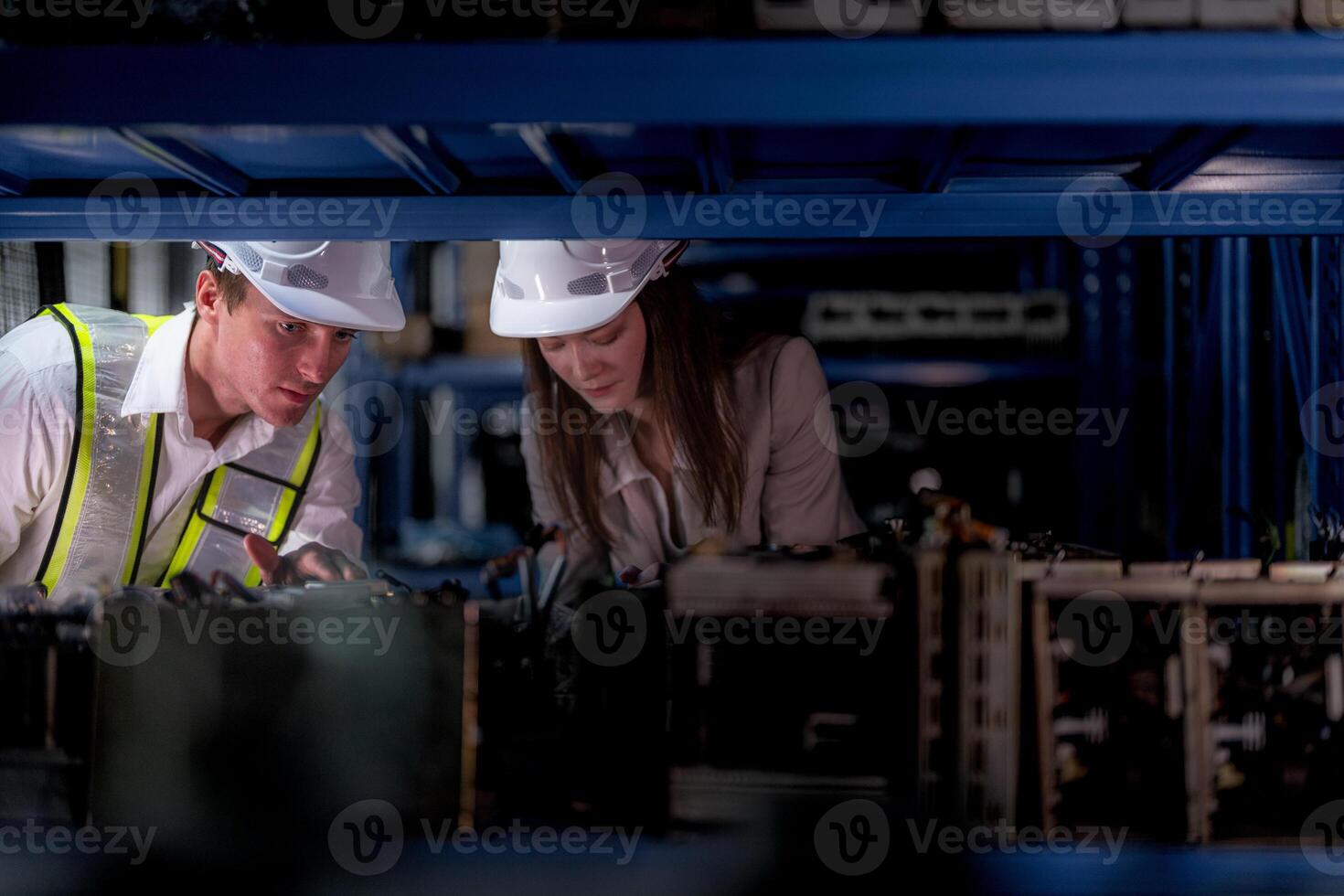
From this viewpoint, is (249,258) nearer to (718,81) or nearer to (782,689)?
(718,81)

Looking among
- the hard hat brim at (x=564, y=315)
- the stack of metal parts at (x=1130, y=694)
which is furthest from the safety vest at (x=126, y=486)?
the stack of metal parts at (x=1130, y=694)

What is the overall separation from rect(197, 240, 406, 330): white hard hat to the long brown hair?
19.7 inches

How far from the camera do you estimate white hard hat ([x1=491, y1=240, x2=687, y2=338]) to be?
5.63ft

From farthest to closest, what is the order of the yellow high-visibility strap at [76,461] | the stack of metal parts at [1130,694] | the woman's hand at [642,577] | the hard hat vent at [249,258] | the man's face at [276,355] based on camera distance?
the yellow high-visibility strap at [76,461], the man's face at [276,355], the hard hat vent at [249,258], the woman's hand at [642,577], the stack of metal parts at [1130,694]

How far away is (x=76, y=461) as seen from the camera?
1822 millimetres

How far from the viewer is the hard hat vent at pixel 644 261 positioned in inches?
68.1

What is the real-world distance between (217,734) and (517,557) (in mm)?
392

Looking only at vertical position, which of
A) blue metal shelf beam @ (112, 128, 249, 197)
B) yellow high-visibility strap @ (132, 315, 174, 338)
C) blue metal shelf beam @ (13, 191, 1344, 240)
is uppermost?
blue metal shelf beam @ (112, 128, 249, 197)

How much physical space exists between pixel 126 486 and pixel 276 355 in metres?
0.46

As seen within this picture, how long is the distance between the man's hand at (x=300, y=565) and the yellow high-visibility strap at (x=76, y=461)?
65 centimetres

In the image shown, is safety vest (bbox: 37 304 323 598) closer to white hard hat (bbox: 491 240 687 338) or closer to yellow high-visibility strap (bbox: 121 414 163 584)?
yellow high-visibility strap (bbox: 121 414 163 584)

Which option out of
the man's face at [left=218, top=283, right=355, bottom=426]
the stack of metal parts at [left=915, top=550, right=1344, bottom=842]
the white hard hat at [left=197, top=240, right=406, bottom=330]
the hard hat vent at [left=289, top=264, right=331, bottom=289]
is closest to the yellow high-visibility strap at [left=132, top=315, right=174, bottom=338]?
the man's face at [left=218, top=283, right=355, bottom=426]

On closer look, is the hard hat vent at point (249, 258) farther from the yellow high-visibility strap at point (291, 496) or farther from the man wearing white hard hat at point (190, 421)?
the yellow high-visibility strap at point (291, 496)

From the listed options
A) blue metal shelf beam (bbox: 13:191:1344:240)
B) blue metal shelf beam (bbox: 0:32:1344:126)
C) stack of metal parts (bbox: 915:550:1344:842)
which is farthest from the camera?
blue metal shelf beam (bbox: 13:191:1344:240)
